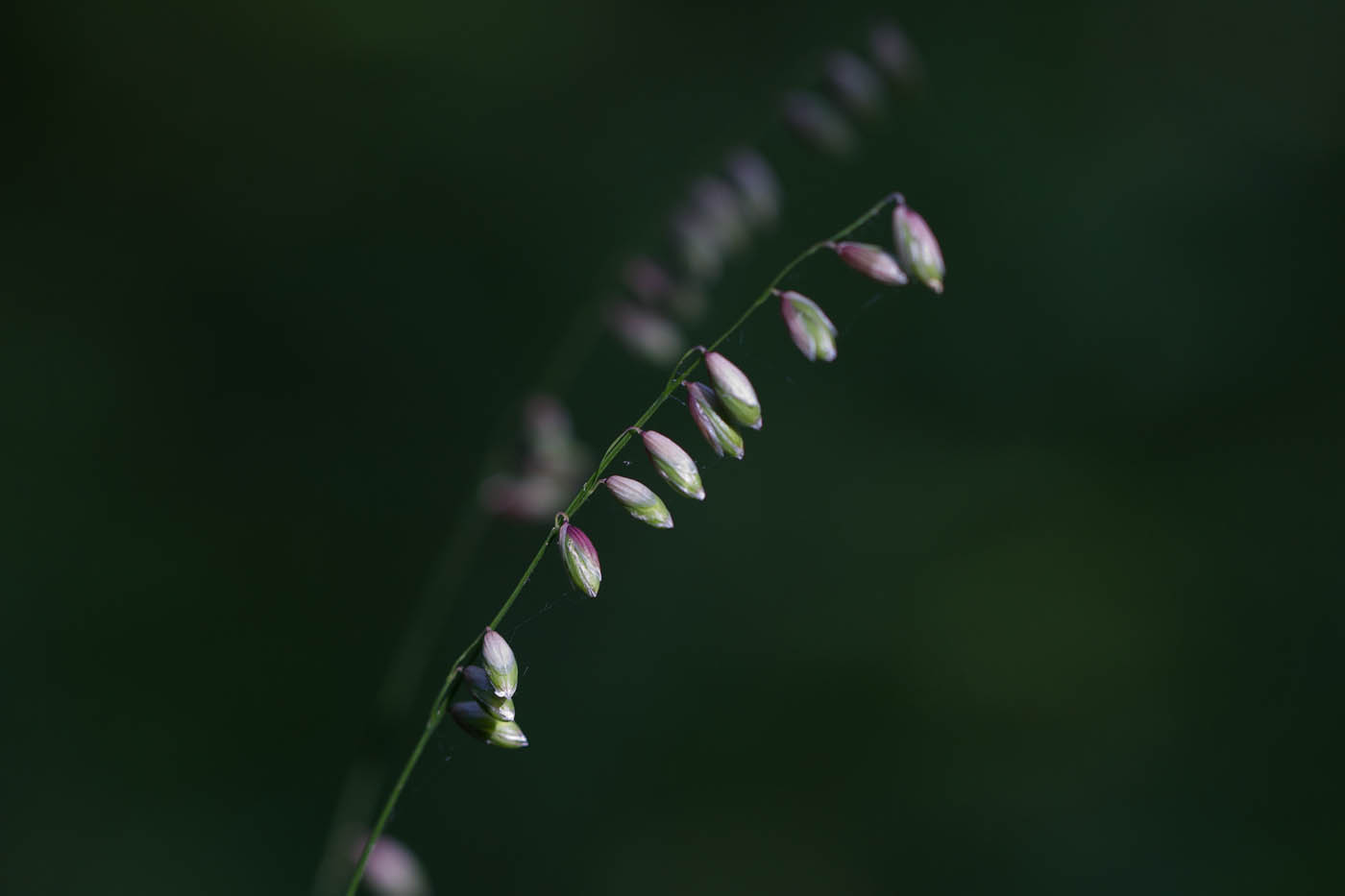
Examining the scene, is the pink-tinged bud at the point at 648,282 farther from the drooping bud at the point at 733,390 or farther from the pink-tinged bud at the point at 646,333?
the drooping bud at the point at 733,390

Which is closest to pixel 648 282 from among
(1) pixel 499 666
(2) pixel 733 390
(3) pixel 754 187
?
(3) pixel 754 187

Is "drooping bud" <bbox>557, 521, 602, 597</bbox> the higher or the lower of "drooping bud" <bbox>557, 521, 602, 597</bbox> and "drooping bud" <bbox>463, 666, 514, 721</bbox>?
the higher

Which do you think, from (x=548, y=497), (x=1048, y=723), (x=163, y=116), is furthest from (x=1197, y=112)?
(x=163, y=116)

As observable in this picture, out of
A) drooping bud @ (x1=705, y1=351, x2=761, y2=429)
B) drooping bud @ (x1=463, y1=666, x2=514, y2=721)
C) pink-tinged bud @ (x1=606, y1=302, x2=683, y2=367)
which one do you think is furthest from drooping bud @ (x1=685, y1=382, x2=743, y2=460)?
pink-tinged bud @ (x1=606, y1=302, x2=683, y2=367)

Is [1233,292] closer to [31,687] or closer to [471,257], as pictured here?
[471,257]

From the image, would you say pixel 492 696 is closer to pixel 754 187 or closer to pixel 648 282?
pixel 648 282

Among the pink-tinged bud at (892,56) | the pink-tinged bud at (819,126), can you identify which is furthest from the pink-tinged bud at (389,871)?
the pink-tinged bud at (892,56)

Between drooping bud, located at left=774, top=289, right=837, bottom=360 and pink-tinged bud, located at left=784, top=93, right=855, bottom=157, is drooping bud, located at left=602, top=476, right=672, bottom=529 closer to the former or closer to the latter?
drooping bud, located at left=774, top=289, right=837, bottom=360

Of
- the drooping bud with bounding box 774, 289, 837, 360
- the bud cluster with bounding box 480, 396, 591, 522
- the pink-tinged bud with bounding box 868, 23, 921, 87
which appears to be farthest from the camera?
the pink-tinged bud with bounding box 868, 23, 921, 87
